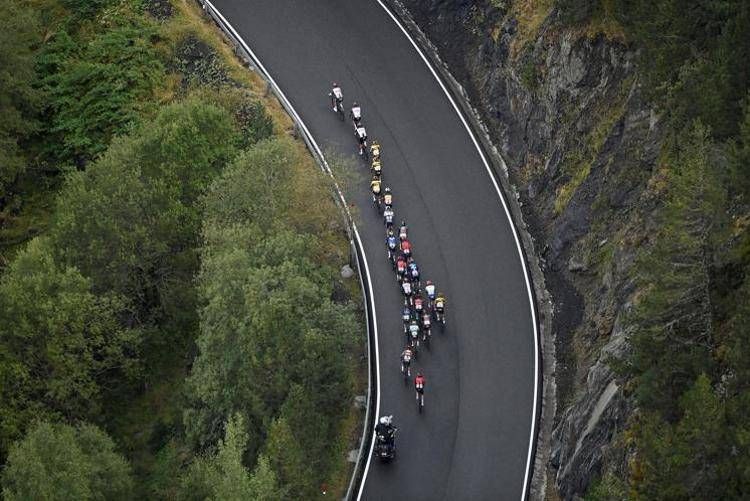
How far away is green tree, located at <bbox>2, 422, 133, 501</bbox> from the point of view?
5175 centimetres

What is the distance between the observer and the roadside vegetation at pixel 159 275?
52.8 m

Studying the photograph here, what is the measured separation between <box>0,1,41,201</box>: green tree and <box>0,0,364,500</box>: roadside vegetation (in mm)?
127

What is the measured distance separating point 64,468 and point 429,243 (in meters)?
21.3

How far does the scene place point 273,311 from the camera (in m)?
52.8

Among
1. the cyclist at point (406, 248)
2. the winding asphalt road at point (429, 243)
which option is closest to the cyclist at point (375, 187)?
the winding asphalt road at point (429, 243)

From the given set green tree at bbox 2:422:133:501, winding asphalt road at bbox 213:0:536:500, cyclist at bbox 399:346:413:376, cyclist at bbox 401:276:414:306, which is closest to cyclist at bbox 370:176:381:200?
winding asphalt road at bbox 213:0:536:500

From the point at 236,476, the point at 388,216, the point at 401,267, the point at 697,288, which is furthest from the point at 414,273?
Result: the point at 697,288

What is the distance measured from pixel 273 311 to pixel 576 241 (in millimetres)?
15272

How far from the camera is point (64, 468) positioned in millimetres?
52562

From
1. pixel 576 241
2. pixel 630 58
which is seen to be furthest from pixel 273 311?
pixel 630 58

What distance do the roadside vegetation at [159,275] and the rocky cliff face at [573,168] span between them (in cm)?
985

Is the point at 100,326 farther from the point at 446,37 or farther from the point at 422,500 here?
the point at 446,37

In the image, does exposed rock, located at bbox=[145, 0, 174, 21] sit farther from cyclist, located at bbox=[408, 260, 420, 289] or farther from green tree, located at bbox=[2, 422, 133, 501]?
green tree, located at bbox=[2, 422, 133, 501]

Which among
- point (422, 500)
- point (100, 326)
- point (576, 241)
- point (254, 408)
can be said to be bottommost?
point (422, 500)
